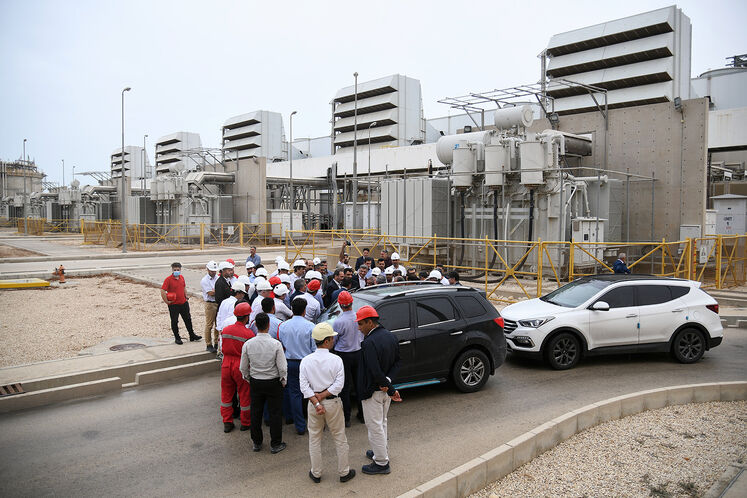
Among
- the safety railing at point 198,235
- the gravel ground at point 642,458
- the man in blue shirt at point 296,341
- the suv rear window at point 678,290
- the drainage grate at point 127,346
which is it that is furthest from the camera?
the safety railing at point 198,235

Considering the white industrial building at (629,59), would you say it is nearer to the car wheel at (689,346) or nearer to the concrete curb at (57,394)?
the car wheel at (689,346)

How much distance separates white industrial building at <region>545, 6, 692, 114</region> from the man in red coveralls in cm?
6027

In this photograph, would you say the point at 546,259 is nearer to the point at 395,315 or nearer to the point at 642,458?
the point at 395,315

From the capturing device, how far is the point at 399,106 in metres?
82.6

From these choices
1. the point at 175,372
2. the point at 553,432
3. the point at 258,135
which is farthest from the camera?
the point at 258,135

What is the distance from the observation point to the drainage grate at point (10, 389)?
7.42m

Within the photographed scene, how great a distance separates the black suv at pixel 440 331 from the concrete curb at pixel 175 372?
2.56 metres

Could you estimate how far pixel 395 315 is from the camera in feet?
23.7

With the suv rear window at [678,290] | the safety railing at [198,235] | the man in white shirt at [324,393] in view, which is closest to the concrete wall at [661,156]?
the suv rear window at [678,290]

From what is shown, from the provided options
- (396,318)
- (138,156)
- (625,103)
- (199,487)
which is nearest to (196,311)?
(396,318)

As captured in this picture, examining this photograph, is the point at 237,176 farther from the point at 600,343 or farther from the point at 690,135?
the point at 600,343

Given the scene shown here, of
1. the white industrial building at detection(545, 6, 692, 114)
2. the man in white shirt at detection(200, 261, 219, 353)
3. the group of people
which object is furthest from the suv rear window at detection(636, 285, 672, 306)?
the white industrial building at detection(545, 6, 692, 114)

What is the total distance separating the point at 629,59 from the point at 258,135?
6671 centimetres

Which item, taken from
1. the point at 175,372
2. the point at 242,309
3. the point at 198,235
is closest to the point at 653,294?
the point at 242,309
